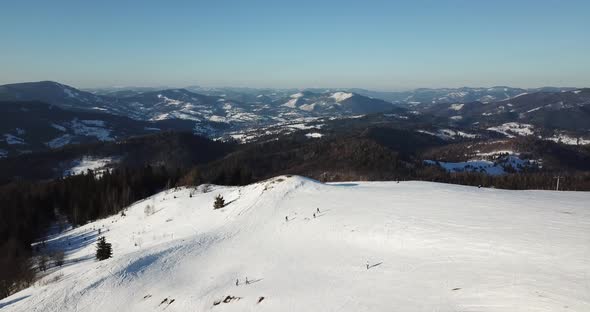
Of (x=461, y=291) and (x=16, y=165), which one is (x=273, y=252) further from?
(x=16, y=165)

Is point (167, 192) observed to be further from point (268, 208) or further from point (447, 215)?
point (447, 215)

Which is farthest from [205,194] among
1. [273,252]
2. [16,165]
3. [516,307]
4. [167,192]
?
[16,165]

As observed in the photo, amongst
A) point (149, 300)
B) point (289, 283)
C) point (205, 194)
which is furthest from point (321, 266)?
point (205, 194)

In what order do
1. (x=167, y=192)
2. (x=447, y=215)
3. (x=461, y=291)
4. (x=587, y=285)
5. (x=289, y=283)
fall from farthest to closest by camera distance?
(x=167, y=192), (x=447, y=215), (x=289, y=283), (x=461, y=291), (x=587, y=285)

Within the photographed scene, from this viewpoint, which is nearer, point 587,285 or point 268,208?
point 587,285

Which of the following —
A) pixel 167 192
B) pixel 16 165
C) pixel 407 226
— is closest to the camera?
pixel 407 226

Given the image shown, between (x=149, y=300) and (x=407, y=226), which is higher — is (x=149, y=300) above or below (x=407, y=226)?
below

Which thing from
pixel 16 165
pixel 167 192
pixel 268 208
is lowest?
pixel 16 165
